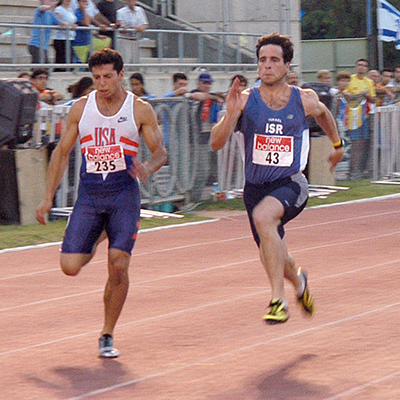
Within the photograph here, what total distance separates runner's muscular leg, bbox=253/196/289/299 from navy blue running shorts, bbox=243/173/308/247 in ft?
0.24

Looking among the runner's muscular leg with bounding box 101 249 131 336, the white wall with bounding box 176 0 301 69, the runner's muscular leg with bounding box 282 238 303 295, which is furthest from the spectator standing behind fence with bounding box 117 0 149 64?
the runner's muscular leg with bounding box 101 249 131 336

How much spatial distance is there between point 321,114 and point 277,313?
63.8 inches

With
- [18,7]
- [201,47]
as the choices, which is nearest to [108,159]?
[18,7]

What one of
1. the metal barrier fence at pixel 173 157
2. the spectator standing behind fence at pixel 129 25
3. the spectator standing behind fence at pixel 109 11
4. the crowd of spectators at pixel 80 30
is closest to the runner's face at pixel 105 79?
the metal barrier fence at pixel 173 157

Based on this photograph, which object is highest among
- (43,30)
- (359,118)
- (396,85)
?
(43,30)

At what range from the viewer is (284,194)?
22.7 feet

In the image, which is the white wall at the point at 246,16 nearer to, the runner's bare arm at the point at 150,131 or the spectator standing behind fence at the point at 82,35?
the spectator standing behind fence at the point at 82,35

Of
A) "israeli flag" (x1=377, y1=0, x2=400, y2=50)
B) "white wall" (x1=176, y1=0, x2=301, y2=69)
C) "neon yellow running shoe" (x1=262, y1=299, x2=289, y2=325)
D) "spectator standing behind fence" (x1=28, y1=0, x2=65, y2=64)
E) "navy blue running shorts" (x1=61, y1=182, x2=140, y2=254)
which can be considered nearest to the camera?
"neon yellow running shoe" (x1=262, y1=299, x2=289, y2=325)

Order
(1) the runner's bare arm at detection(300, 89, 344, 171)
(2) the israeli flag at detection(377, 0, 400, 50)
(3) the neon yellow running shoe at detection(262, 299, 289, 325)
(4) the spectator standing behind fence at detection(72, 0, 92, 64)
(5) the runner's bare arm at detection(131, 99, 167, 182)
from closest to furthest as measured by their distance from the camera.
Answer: (3) the neon yellow running shoe at detection(262, 299, 289, 325), (5) the runner's bare arm at detection(131, 99, 167, 182), (1) the runner's bare arm at detection(300, 89, 344, 171), (4) the spectator standing behind fence at detection(72, 0, 92, 64), (2) the israeli flag at detection(377, 0, 400, 50)

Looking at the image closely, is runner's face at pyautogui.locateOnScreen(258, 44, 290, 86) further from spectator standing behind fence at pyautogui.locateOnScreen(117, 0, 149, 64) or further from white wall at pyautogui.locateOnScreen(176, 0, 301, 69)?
white wall at pyautogui.locateOnScreen(176, 0, 301, 69)

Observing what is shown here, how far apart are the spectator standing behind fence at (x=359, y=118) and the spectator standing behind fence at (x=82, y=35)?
16.0 feet

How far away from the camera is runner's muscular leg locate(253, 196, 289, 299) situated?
6684 millimetres

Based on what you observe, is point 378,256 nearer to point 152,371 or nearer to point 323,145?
point 152,371

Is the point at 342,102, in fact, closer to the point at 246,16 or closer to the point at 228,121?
the point at 246,16
